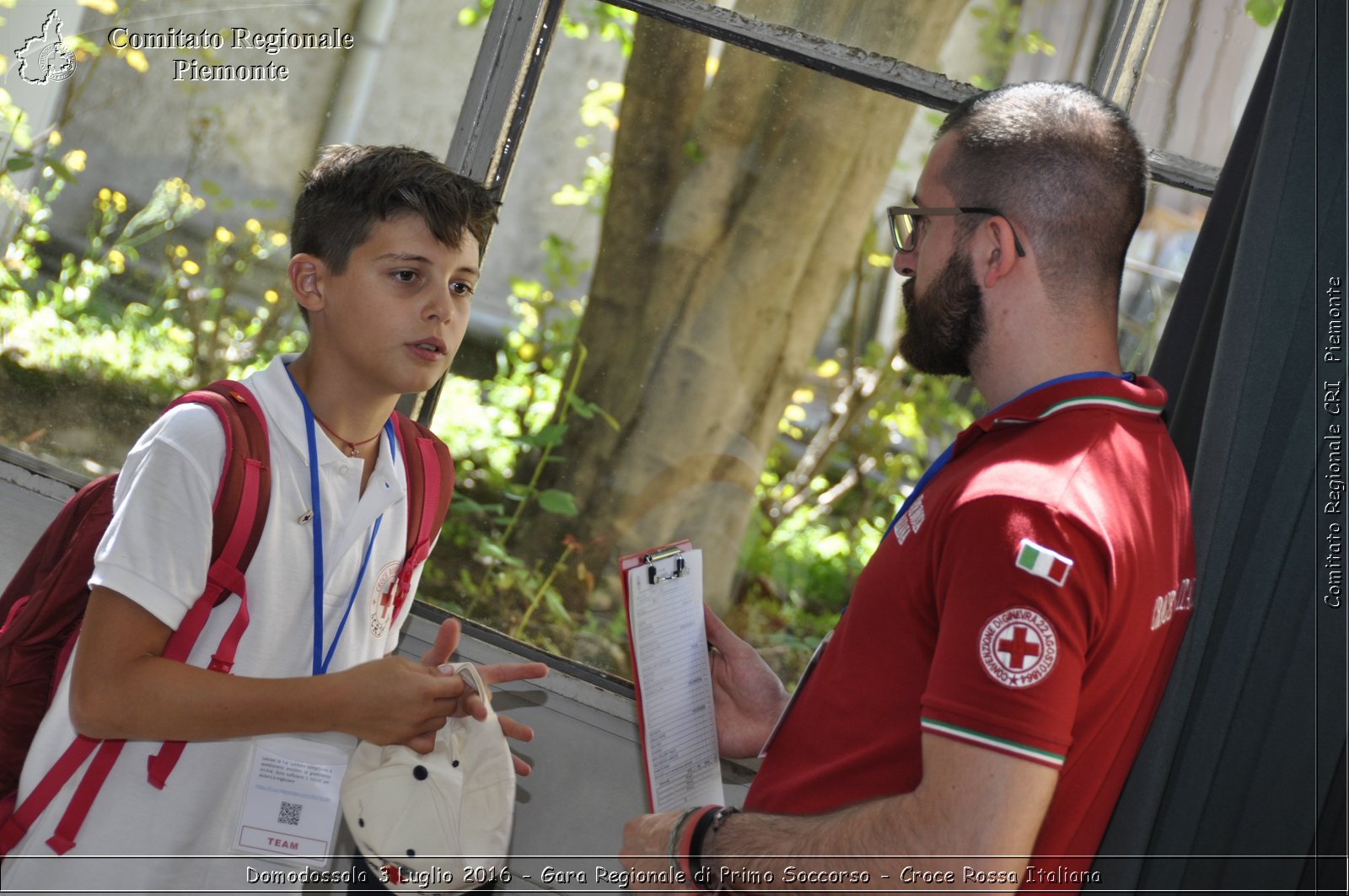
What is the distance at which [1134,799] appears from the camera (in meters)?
1.40

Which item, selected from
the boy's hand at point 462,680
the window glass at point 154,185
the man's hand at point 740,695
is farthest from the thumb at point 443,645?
the window glass at point 154,185

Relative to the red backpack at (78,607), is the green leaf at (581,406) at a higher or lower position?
higher

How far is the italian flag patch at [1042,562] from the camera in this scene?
1049 mm

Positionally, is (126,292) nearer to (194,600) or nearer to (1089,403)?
(194,600)

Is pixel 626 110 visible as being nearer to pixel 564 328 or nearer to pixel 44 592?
pixel 564 328

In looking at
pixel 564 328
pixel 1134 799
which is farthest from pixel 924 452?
pixel 1134 799

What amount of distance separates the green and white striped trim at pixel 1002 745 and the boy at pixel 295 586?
2.45 feet

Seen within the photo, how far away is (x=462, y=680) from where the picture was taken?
1.52 m

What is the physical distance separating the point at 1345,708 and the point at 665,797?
923 millimetres

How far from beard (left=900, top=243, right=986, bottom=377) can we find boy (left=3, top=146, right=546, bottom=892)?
762 mm

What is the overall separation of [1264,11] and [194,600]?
7.45 feet

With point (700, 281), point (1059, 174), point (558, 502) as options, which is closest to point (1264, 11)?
point (1059, 174)

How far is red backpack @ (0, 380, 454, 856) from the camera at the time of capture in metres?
1.43

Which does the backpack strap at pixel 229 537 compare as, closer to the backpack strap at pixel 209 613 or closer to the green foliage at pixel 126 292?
the backpack strap at pixel 209 613
